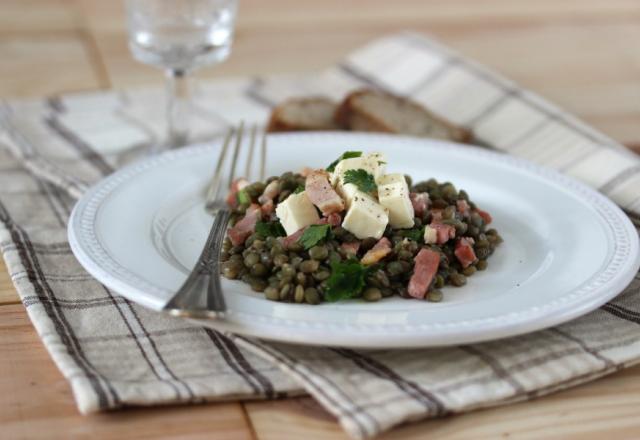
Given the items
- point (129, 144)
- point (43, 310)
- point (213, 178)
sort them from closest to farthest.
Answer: point (43, 310) < point (213, 178) < point (129, 144)

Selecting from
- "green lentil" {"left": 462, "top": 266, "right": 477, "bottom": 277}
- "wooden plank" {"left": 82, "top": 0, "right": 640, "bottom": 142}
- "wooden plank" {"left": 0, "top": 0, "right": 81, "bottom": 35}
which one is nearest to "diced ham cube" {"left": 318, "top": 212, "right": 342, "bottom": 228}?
"green lentil" {"left": 462, "top": 266, "right": 477, "bottom": 277}

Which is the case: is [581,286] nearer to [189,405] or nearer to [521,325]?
[521,325]

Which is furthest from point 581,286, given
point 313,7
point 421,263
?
point 313,7

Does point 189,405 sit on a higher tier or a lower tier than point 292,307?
lower

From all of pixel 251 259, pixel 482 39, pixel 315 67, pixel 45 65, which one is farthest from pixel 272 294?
pixel 482 39

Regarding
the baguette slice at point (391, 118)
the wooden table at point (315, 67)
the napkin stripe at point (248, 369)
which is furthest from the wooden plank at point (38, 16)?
the napkin stripe at point (248, 369)

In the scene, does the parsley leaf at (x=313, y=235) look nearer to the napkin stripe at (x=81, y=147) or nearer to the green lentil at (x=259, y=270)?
the green lentil at (x=259, y=270)
